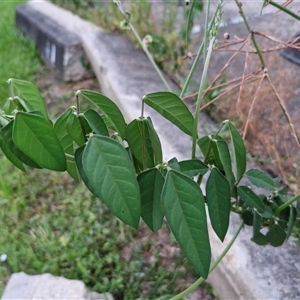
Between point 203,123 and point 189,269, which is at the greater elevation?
point 203,123

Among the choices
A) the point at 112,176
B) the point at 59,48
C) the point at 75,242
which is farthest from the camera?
the point at 59,48

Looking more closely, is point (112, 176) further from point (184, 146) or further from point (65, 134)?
point (184, 146)

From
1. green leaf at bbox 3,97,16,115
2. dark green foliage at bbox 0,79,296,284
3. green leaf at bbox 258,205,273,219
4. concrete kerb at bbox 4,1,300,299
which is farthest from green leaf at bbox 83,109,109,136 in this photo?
→ concrete kerb at bbox 4,1,300,299

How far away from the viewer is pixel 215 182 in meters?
0.60

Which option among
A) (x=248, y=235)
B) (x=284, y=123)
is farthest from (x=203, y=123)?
(x=248, y=235)

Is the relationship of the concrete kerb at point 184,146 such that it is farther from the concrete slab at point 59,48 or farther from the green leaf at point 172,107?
the green leaf at point 172,107

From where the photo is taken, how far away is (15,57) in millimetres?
2867

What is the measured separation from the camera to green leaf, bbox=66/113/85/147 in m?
0.55

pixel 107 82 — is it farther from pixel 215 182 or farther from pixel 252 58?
pixel 215 182

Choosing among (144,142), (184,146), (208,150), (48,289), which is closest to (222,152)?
(208,150)

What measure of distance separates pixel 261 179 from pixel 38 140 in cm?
41

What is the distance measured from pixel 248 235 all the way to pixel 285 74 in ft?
2.16

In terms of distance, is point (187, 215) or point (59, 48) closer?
point (187, 215)

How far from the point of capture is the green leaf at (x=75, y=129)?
547 millimetres
